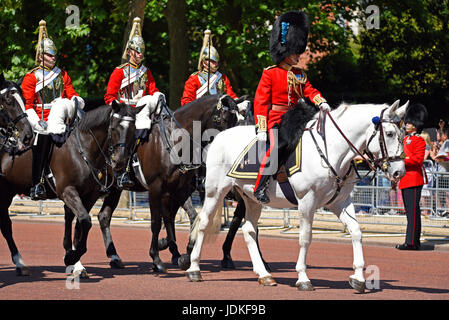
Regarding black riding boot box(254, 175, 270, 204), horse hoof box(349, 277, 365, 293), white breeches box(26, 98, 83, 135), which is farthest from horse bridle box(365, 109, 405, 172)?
white breeches box(26, 98, 83, 135)

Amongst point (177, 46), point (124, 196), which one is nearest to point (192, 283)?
point (124, 196)

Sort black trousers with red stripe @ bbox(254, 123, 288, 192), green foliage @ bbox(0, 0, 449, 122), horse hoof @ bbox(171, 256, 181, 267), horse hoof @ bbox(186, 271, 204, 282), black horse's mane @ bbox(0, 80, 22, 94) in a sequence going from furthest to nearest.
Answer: green foliage @ bbox(0, 0, 449, 122) → horse hoof @ bbox(171, 256, 181, 267) → black horse's mane @ bbox(0, 80, 22, 94) → horse hoof @ bbox(186, 271, 204, 282) → black trousers with red stripe @ bbox(254, 123, 288, 192)

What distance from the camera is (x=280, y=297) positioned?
9.65 metres

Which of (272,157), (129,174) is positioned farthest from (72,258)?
(272,157)

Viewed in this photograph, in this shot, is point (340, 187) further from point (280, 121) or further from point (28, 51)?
point (28, 51)

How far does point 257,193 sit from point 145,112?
2517mm

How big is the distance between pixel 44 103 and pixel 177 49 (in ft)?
42.2

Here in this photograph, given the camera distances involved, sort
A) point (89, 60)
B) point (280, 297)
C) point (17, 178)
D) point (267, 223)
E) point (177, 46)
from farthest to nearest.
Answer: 1. point (89, 60)
2. point (177, 46)
3. point (267, 223)
4. point (17, 178)
5. point (280, 297)

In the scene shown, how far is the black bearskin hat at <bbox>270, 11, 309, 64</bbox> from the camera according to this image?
10.9 meters

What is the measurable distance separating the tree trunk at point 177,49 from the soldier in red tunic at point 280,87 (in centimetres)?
1404

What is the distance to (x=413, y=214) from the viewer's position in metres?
15.6

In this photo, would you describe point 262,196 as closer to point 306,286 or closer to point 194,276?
point 306,286

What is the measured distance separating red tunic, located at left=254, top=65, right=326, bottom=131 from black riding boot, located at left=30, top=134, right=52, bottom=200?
2.86 m

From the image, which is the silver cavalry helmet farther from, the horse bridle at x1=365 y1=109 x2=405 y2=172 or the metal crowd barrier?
the horse bridle at x1=365 y1=109 x2=405 y2=172
